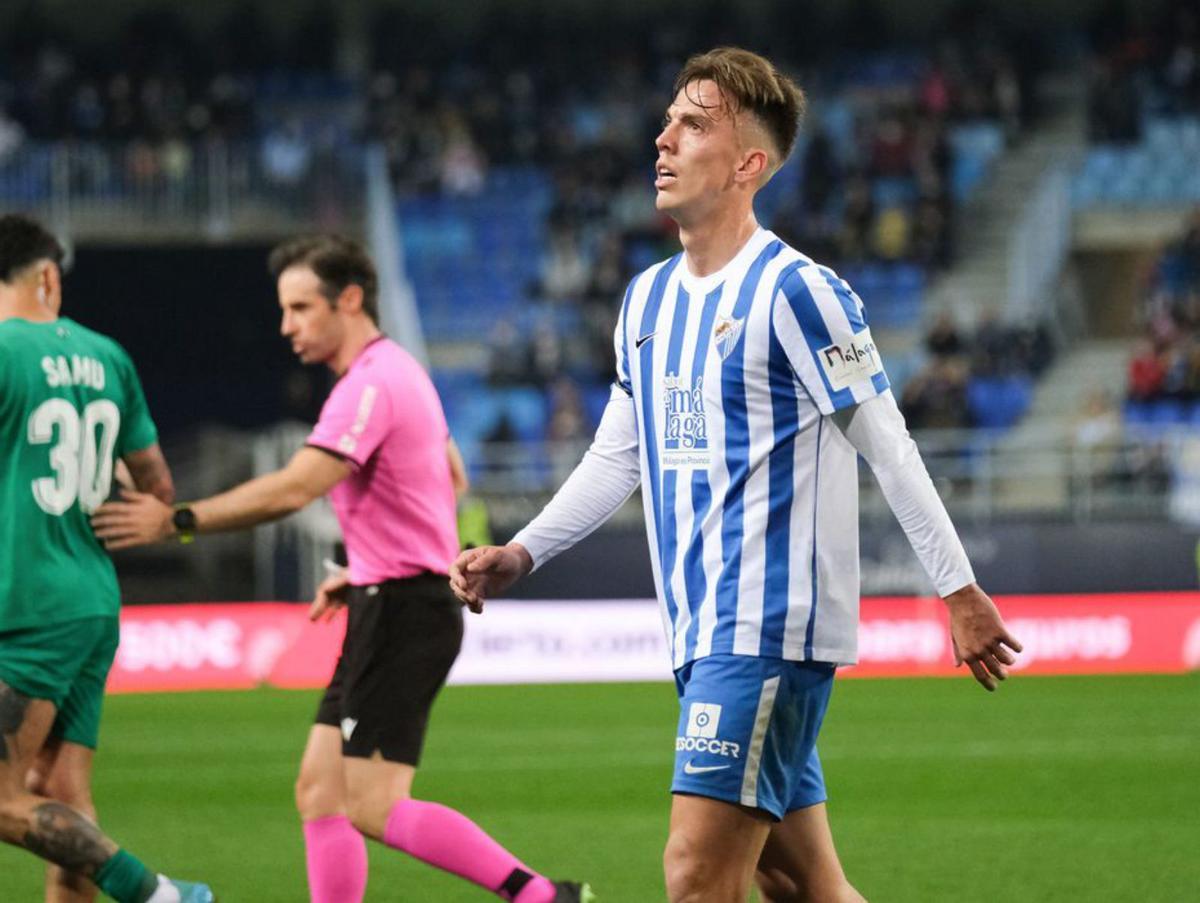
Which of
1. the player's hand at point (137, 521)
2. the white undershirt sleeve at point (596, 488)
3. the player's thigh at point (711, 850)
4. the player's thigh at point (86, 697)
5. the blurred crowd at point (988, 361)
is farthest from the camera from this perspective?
the blurred crowd at point (988, 361)

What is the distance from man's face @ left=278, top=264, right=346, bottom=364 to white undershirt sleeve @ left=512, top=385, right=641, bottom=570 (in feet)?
6.08

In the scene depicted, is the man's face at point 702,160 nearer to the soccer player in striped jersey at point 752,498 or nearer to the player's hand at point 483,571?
the soccer player in striped jersey at point 752,498

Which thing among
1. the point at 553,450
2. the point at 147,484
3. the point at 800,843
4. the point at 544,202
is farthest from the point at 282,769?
the point at 544,202

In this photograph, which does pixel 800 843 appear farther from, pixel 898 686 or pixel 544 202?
pixel 544 202

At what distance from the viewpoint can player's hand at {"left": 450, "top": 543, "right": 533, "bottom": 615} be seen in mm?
5230

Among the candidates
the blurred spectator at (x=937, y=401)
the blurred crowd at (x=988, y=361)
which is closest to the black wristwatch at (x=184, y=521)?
the blurred spectator at (x=937, y=401)

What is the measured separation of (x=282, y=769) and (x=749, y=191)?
29.4ft

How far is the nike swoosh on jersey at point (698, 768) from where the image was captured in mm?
4789

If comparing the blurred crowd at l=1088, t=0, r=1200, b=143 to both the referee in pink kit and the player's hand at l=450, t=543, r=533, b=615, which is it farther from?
the player's hand at l=450, t=543, r=533, b=615

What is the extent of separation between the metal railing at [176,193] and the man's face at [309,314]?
20116 mm

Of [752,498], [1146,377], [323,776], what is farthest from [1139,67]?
[752,498]

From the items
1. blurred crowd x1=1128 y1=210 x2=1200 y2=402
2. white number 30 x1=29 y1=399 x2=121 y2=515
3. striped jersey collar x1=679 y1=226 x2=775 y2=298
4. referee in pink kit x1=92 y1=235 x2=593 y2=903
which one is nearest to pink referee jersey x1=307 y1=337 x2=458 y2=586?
referee in pink kit x1=92 y1=235 x2=593 y2=903

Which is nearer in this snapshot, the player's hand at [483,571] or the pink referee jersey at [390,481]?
the player's hand at [483,571]

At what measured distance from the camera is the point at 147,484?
22.4ft
